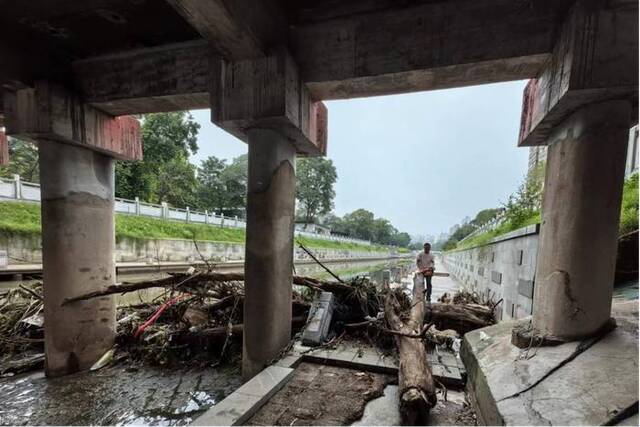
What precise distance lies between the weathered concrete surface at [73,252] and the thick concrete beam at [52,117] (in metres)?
0.23

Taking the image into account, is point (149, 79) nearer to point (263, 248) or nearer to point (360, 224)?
point (263, 248)

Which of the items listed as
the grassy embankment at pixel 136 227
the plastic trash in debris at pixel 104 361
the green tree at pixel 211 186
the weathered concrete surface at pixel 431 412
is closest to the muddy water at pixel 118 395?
the plastic trash in debris at pixel 104 361

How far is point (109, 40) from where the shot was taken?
11.1ft

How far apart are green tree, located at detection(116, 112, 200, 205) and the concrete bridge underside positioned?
2473 centimetres

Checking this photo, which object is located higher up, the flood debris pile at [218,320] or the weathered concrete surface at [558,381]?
the weathered concrete surface at [558,381]

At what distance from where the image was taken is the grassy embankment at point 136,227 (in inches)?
451

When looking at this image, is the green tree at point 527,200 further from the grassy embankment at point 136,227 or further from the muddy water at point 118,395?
the grassy embankment at point 136,227

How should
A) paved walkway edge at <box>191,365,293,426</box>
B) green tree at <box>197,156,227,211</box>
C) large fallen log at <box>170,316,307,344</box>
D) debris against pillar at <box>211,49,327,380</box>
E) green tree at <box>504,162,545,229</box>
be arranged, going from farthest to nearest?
green tree at <box>197,156,227,211</box>
green tree at <box>504,162,545,229</box>
large fallen log at <box>170,316,307,344</box>
debris against pillar at <box>211,49,327,380</box>
paved walkway edge at <box>191,365,293,426</box>

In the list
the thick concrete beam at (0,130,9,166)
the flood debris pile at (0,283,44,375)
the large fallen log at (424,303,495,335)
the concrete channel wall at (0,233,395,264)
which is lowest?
the concrete channel wall at (0,233,395,264)

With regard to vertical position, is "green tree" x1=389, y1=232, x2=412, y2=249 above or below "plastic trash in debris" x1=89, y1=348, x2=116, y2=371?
below

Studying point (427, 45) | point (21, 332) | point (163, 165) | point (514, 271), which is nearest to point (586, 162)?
point (427, 45)

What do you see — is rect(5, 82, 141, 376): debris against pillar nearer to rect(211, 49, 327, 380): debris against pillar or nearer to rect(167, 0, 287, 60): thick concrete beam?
rect(211, 49, 327, 380): debris against pillar

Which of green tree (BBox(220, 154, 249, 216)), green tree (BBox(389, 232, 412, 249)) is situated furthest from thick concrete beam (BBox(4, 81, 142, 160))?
green tree (BBox(389, 232, 412, 249))

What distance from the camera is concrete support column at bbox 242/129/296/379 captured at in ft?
10.5
